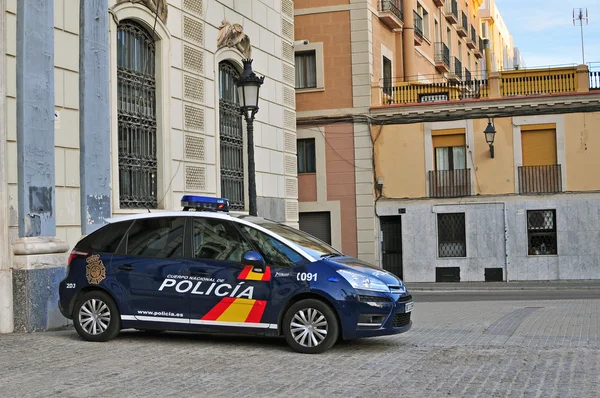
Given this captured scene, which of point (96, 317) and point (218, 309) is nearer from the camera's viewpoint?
point (218, 309)

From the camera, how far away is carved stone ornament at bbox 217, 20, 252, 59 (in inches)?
738

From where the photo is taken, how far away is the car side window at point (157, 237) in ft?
34.7

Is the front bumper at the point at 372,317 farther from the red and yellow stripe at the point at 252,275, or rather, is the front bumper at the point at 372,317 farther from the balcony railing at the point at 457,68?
the balcony railing at the point at 457,68

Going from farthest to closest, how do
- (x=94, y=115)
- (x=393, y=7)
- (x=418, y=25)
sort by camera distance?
(x=418, y=25)
(x=393, y=7)
(x=94, y=115)

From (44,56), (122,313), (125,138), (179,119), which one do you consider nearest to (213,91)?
(179,119)

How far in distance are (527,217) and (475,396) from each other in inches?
937

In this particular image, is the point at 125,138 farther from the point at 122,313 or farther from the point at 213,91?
the point at 122,313

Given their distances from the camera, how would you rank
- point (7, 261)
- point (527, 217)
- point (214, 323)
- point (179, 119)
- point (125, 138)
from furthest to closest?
point (527, 217) → point (179, 119) → point (125, 138) → point (7, 261) → point (214, 323)

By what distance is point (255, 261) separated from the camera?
1000cm

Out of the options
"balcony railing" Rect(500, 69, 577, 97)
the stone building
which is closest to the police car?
the stone building

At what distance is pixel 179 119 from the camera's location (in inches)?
666

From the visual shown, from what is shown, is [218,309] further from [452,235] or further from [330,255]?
[452,235]

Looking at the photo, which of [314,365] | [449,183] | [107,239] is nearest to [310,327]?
[314,365]

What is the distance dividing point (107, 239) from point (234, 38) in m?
9.17
